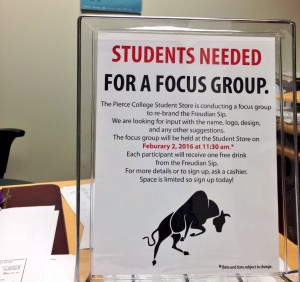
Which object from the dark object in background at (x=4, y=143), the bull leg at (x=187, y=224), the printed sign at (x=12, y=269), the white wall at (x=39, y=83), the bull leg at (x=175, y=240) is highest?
the white wall at (x=39, y=83)

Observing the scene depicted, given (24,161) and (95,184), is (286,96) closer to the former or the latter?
(95,184)

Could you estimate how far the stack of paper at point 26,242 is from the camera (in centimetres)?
57

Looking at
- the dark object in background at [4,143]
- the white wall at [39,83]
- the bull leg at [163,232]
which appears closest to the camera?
the bull leg at [163,232]

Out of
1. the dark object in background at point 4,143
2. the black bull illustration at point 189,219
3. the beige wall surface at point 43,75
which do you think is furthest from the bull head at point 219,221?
the beige wall surface at point 43,75

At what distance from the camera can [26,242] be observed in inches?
26.7

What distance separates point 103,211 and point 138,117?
145mm

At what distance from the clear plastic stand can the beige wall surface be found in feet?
5.04

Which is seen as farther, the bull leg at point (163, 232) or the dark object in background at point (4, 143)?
the dark object in background at point (4, 143)

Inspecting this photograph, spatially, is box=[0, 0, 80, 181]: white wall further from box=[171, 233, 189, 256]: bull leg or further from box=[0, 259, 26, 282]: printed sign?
box=[171, 233, 189, 256]: bull leg

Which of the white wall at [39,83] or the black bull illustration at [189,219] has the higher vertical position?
the white wall at [39,83]

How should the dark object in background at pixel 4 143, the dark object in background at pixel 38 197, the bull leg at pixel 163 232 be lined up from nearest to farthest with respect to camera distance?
the bull leg at pixel 163 232 → the dark object in background at pixel 38 197 → the dark object in background at pixel 4 143

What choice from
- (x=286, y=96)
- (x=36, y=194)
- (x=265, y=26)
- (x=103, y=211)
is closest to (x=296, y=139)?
(x=286, y=96)

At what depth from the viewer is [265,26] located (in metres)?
0.51

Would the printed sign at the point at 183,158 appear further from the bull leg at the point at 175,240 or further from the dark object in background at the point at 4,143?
the dark object in background at the point at 4,143
